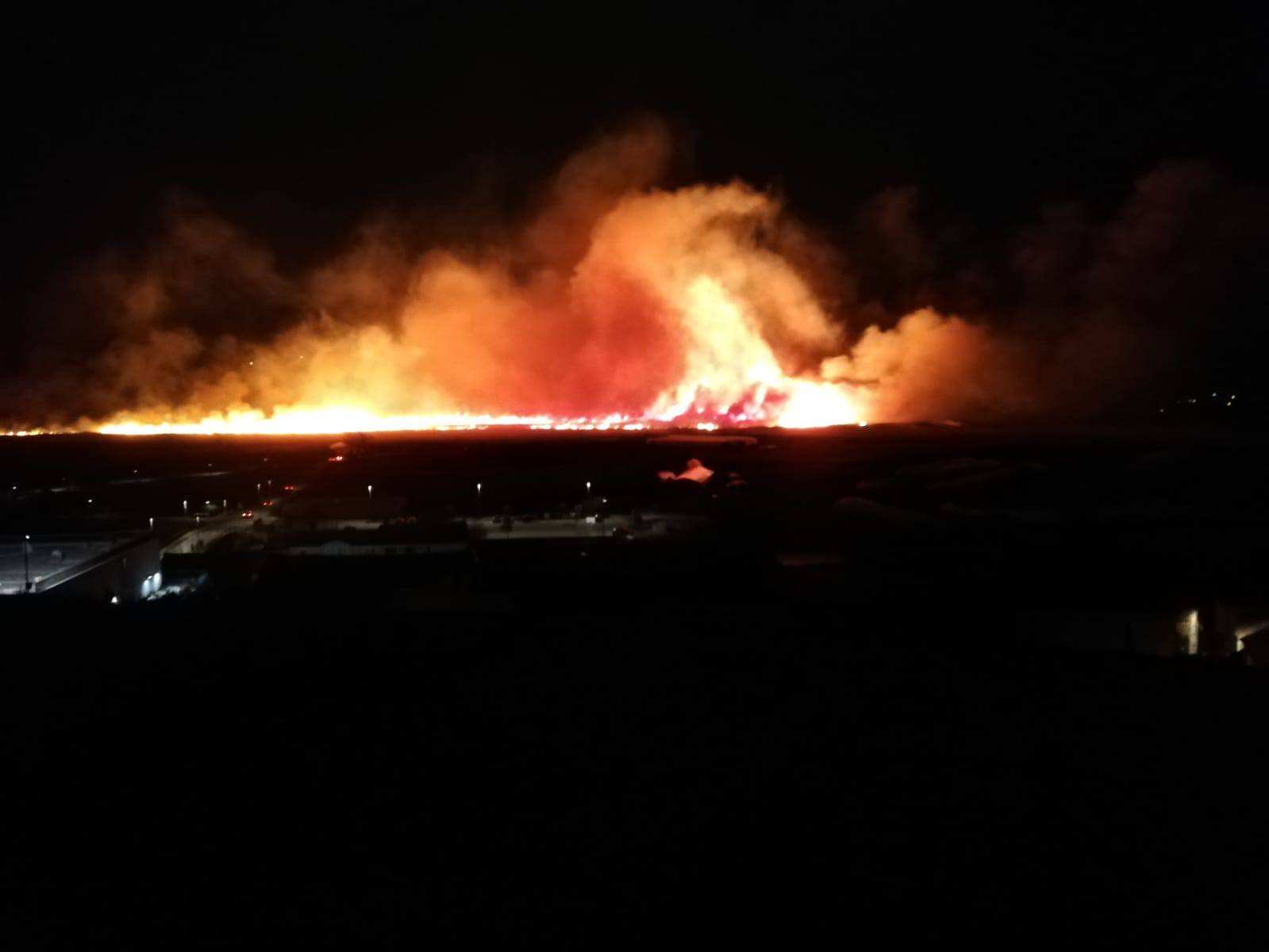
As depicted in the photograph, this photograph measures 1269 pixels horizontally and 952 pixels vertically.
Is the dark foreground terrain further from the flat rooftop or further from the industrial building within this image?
the flat rooftop

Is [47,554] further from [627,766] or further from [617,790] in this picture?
[617,790]

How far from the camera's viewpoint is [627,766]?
319cm

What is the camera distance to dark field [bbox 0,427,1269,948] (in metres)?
2.47

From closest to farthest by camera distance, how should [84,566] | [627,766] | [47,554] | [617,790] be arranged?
[617,790] → [627,766] → [84,566] → [47,554]

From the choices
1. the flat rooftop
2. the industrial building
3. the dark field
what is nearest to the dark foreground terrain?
the dark field

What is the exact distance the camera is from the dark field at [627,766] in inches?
97.2

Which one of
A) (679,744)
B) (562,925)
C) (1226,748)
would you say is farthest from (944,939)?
(1226,748)

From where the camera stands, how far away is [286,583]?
826 cm

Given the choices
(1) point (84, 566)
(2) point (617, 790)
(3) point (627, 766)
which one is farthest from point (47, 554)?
(2) point (617, 790)

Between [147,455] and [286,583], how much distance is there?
2961 cm

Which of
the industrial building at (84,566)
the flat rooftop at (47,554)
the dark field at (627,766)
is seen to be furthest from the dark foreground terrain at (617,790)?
the flat rooftop at (47,554)

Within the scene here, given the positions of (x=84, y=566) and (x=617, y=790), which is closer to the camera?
(x=617, y=790)

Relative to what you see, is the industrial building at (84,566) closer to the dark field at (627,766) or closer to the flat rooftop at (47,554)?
the flat rooftop at (47,554)

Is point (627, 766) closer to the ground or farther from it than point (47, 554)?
closer to the ground
